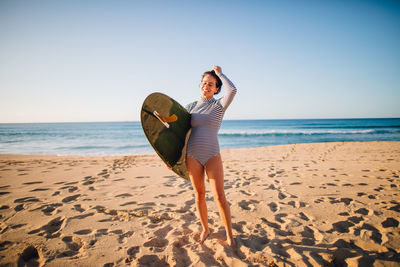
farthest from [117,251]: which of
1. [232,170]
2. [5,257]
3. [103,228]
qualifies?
Result: [232,170]

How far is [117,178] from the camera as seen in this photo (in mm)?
5305

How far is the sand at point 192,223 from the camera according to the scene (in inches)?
81.3

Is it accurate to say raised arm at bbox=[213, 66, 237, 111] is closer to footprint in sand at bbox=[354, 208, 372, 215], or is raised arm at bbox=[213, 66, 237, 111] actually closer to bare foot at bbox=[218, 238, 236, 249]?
bare foot at bbox=[218, 238, 236, 249]

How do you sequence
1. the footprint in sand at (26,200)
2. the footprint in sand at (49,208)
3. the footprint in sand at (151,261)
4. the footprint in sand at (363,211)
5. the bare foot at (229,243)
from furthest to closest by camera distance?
the footprint in sand at (26,200) → the footprint in sand at (49,208) → the footprint in sand at (363,211) → the bare foot at (229,243) → the footprint in sand at (151,261)

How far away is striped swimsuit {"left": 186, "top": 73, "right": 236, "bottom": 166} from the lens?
2141 millimetres

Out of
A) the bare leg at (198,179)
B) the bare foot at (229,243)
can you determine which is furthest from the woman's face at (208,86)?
the bare foot at (229,243)

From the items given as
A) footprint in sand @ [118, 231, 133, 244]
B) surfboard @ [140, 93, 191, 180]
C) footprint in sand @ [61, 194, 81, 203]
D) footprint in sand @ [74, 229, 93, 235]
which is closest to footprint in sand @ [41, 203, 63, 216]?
footprint in sand @ [61, 194, 81, 203]

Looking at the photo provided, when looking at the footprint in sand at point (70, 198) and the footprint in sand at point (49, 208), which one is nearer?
the footprint in sand at point (49, 208)

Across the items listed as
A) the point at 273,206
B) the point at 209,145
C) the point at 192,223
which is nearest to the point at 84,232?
the point at 192,223

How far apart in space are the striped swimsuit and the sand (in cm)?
112

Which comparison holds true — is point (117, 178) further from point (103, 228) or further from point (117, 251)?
point (117, 251)

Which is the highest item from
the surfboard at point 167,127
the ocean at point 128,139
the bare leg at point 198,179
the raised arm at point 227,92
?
the raised arm at point 227,92

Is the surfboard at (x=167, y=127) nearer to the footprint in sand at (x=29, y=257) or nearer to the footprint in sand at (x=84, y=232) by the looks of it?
the footprint in sand at (x=84, y=232)

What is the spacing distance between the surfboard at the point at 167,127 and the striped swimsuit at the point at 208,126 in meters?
0.24
